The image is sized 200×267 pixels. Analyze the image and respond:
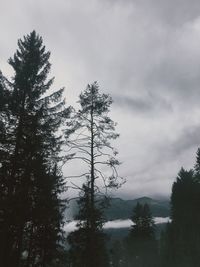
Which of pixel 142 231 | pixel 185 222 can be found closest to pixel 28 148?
pixel 185 222

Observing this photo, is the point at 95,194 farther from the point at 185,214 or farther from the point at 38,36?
the point at 185,214

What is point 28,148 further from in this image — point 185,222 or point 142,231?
point 142,231

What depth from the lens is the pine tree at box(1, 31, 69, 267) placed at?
19219 mm

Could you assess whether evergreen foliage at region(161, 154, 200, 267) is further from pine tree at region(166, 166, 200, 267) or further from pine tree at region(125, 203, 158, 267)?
pine tree at region(125, 203, 158, 267)

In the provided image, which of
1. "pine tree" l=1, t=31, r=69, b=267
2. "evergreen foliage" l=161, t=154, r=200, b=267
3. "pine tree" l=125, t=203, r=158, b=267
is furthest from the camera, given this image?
"pine tree" l=125, t=203, r=158, b=267

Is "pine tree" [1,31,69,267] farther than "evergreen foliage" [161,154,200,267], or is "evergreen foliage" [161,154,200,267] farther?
"evergreen foliage" [161,154,200,267]

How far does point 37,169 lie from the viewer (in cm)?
2020

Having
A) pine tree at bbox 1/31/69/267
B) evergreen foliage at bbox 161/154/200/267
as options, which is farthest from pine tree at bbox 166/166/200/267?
pine tree at bbox 1/31/69/267

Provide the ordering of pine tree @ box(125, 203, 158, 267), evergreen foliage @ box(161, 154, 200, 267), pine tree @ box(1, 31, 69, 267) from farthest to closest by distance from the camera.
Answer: pine tree @ box(125, 203, 158, 267) < evergreen foliage @ box(161, 154, 200, 267) < pine tree @ box(1, 31, 69, 267)

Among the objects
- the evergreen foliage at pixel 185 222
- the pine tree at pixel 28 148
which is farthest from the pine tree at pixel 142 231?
the pine tree at pixel 28 148

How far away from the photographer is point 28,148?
20547 millimetres

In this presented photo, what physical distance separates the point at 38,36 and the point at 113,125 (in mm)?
8271

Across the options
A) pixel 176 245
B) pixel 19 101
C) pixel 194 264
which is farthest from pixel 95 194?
pixel 176 245

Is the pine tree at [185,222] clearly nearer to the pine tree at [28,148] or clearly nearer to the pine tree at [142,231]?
the pine tree at [142,231]
